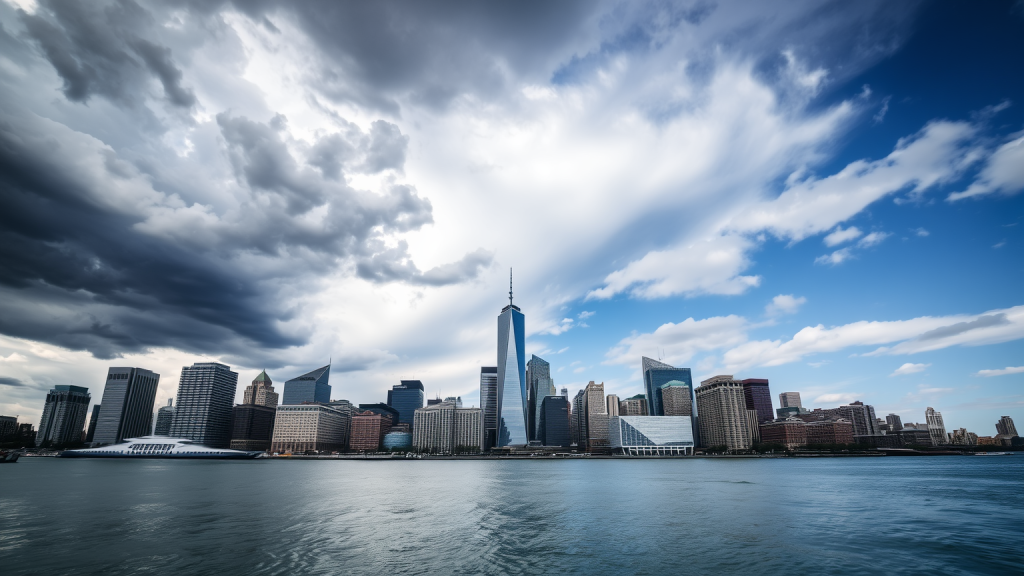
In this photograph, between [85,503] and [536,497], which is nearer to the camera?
[85,503]

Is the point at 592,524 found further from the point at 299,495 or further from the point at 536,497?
the point at 299,495

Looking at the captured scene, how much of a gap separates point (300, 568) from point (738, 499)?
2292 inches

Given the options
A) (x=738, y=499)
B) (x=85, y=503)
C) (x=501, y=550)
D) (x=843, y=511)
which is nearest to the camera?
(x=501, y=550)

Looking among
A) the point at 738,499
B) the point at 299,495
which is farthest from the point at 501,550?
the point at 299,495

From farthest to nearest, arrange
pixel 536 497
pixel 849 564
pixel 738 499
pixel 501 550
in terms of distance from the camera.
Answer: pixel 536 497 < pixel 738 499 < pixel 501 550 < pixel 849 564

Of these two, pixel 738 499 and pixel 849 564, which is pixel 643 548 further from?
pixel 738 499

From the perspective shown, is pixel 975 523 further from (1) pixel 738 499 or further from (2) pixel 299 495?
(2) pixel 299 495

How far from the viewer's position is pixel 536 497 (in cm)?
7206

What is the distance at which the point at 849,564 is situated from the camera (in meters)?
31.2

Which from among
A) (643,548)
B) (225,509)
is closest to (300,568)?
(643,548)

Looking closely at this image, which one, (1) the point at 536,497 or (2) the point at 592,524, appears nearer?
(2) the point at 592,524

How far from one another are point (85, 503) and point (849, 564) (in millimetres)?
81576

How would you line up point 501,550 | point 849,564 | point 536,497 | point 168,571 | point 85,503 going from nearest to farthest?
point 168,571 → point 849,564 → point 501,550 → point 85,503 → point 536,497

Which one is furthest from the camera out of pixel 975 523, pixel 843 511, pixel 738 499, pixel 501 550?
pixel 738 499
